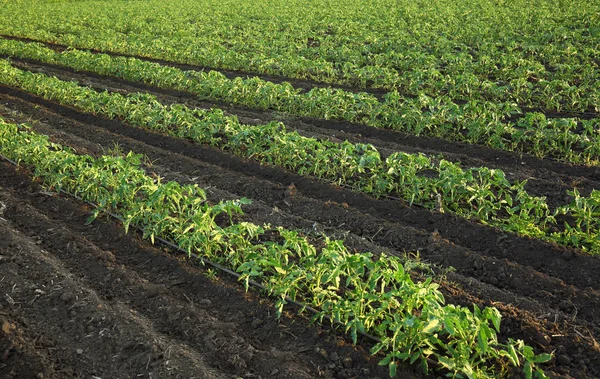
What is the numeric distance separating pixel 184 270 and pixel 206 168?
276 centimetres

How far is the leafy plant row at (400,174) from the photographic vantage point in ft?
18.5

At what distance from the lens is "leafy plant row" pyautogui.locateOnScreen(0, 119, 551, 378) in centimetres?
362

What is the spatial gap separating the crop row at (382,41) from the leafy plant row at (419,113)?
55.3 inches

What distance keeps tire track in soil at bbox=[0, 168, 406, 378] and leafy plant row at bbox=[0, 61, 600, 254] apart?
2.50m

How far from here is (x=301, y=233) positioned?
565cm

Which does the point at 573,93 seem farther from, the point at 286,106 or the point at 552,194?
the point at 286,106

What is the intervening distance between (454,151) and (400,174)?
6.66 feet

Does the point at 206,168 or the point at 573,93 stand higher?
the point at 573,93

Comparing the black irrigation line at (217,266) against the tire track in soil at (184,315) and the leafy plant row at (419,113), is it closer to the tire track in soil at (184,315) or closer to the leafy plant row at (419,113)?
the tire track in soil at (184,315)

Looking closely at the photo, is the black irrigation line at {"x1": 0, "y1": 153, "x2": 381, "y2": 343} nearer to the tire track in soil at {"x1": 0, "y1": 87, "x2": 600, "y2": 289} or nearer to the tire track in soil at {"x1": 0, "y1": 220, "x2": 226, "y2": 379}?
A: the tire track in soil at {"x1": 0, "y1": 220, "x2": 226, "y2": 379}

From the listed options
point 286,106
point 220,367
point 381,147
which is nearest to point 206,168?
point 381,147

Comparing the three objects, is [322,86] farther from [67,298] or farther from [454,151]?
[67,298]

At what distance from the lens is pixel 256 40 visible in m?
18.8

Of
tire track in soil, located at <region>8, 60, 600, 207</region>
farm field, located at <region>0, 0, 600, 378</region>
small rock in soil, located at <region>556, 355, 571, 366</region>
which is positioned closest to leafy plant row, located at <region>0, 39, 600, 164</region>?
farm field, located at <region>0, 0, 600, 378</region>
